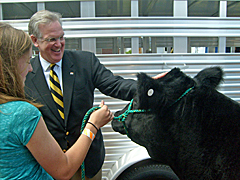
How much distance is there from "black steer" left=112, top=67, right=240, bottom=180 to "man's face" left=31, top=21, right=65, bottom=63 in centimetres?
89

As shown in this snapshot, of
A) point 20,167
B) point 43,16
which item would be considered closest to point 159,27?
point 43,16

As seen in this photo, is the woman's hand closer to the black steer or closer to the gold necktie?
the black steer

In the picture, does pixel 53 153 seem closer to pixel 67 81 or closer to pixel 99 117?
pixel 99 117

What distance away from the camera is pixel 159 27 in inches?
91.4

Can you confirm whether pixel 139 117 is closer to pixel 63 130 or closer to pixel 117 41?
pixel 63 130

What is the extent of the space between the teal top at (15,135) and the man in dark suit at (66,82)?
30.4 inches

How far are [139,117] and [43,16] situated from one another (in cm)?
116

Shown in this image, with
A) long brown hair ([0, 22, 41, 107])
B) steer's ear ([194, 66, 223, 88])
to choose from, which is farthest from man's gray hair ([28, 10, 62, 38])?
steer's ear ([194, 66, 223, 88])

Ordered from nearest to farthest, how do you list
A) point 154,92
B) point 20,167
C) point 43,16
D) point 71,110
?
point 20,167
point 154,92
point 43,16
point 71,110

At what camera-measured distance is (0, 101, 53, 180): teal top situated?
32.0 inches

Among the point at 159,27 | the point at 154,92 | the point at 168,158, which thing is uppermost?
the point at 159,27

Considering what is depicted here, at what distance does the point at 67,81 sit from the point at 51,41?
37 centimetres

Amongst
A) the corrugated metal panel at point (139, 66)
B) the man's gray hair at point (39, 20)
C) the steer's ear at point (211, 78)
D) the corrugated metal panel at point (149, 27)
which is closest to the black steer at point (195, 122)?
the steer's ear at point (211, 78)

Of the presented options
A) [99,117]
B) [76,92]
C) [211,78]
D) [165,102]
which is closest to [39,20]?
[76,92]
